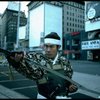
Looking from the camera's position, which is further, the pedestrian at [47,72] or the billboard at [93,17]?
the billboard at [93,17]

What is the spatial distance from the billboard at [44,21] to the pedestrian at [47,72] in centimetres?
8056

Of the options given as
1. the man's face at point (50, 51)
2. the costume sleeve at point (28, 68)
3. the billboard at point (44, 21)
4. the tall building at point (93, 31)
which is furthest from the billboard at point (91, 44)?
the costume sleeve at point (28, 68)

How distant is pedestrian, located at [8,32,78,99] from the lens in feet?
9.78

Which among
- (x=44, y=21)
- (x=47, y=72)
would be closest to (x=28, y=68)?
(x=47, y=72)

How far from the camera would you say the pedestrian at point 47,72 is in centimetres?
298

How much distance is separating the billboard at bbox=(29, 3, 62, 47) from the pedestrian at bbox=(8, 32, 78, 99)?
8056cm

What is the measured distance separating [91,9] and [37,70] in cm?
4497

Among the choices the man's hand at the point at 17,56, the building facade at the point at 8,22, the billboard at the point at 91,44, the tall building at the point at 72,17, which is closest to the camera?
the man's hand at the point at 17,56

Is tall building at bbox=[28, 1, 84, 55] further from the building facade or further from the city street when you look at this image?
the city street

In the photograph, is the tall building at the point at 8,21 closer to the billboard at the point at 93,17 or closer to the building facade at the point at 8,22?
the building facade at the point at 8,22

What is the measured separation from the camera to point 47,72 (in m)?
3.16

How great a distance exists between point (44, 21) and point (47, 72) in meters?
83.1

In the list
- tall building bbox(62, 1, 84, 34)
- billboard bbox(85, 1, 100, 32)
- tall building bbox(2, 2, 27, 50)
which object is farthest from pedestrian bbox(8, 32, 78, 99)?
tall building bbox(62, 1, 84, 34)

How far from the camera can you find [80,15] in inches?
4299
